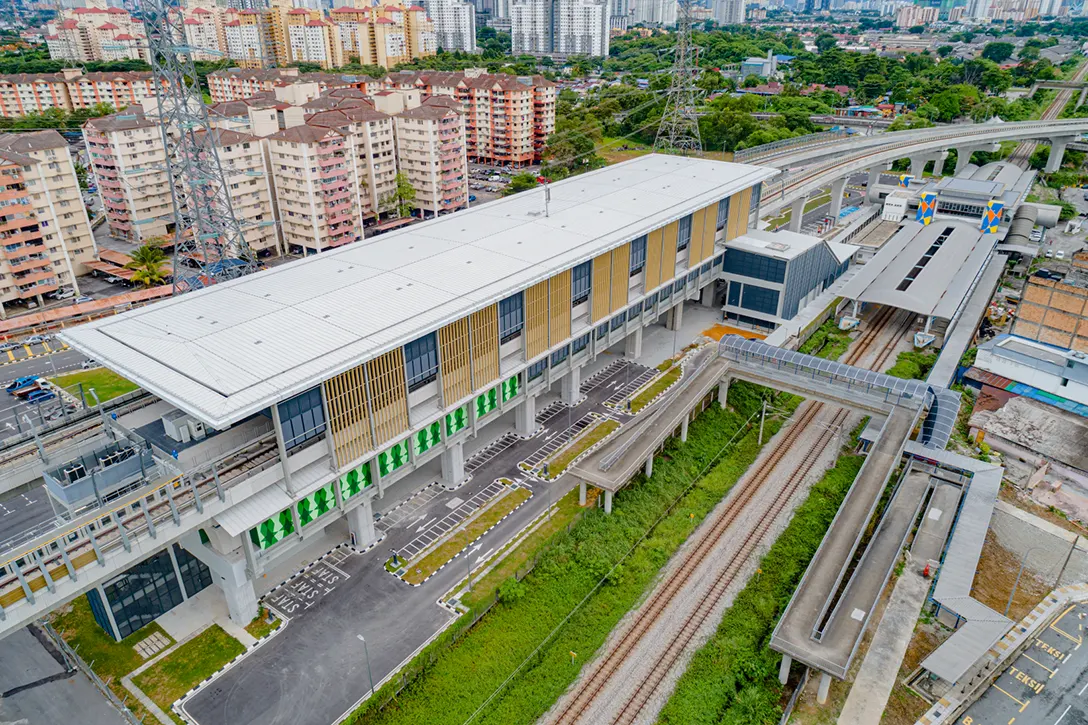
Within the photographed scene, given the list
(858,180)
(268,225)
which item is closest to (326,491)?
(268,225)

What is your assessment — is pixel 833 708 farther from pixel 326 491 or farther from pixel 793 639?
pixel 326 491

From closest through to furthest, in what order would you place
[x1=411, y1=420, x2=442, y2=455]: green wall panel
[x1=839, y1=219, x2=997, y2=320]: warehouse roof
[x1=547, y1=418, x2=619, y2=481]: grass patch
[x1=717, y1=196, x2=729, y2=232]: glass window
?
[x1=411, y1=420, x2=442, y2=455]: green wall panel → [x1=547, y1=418, x2=619, y2=481]: grass patch → [x1=717, y1=196, x2=729, y2=232]: glass window → [x1=839, y1=219, x2=997, y2=320]: warehouse roof

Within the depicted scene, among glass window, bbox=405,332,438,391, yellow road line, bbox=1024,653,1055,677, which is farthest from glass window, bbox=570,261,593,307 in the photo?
yellow road line, bbox=1024,653,1055,677

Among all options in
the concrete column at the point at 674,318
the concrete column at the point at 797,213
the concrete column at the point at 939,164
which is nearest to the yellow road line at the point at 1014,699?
the concrete column at the point at 674,318

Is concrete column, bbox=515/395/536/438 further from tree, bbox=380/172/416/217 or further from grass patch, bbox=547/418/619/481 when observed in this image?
tree, bbox=380/172/416/217

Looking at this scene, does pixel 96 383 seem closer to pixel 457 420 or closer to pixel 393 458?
pixel 393 458
